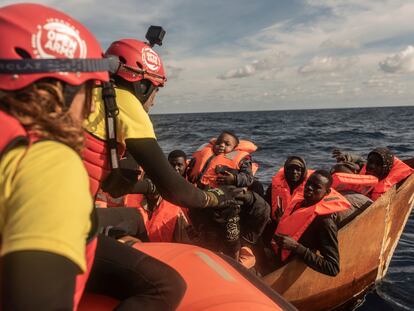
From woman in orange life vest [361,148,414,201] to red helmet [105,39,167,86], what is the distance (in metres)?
4.62

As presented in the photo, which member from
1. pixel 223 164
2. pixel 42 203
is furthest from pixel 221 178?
pixel 42 203

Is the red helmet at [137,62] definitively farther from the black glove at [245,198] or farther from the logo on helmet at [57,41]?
the black glove at [245,198]

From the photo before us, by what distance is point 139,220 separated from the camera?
3.23 meters

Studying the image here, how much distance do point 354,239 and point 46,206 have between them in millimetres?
4352

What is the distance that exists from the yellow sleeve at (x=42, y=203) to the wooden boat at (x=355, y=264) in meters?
3.37

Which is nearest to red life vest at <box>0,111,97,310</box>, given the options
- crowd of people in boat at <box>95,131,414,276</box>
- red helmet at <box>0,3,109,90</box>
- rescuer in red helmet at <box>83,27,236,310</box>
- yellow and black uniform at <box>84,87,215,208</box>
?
red helmet at <box>0,3,109,90</box>

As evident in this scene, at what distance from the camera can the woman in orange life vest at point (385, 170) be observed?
6.14m

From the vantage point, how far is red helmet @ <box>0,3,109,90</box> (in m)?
1.17

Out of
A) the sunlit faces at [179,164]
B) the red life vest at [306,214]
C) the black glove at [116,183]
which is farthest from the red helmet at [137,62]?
the sunlit faces at [179,164]

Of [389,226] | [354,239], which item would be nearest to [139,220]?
[354,239]

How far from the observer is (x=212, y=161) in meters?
4.75

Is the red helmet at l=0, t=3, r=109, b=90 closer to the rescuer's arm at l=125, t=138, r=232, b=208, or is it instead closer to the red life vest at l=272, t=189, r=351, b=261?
the rescuer's arm at l=125, t=138, r=232, b=208

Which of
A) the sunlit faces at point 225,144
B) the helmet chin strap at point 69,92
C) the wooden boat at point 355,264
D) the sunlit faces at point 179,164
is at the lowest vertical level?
the wooden boat at point 355,264

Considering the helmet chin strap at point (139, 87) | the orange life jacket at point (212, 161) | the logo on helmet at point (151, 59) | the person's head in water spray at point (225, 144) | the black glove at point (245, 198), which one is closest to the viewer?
the helmet chin strap at point (139, 87)
